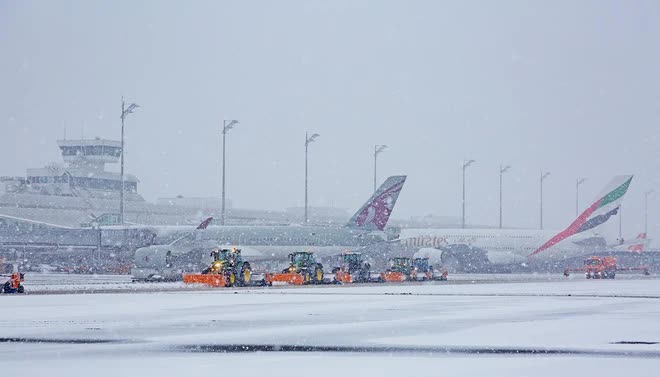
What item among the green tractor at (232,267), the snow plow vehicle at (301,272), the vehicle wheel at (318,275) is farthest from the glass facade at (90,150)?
the green tractor at (232,267)

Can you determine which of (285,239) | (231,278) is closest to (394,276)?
(285,239)

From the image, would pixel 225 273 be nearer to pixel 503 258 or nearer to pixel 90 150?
pixel 503 258

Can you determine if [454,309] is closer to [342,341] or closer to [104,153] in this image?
[342,341]

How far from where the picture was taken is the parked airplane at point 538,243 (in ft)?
315

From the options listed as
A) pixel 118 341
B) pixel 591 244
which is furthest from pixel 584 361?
pixel 591 244

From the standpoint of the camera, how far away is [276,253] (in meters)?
81.8

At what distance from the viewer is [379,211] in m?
85.1

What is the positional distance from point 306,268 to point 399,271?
1399 centimetres

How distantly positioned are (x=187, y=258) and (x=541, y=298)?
35.7 meters

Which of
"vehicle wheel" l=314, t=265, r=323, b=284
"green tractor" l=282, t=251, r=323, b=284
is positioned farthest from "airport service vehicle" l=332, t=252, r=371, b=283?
"green tractor" l=282, t=251, r=323, b=284

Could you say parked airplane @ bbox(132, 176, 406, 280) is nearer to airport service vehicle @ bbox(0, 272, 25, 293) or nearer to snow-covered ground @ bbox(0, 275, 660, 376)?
airport service vehicle @ bbox(0, 272, 25, 293)

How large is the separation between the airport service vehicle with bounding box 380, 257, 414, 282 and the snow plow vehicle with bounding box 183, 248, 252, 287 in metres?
16.5

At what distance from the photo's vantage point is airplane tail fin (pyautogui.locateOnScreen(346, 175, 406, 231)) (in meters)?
84.6

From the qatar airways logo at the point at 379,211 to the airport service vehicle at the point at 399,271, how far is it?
398 centimetres
